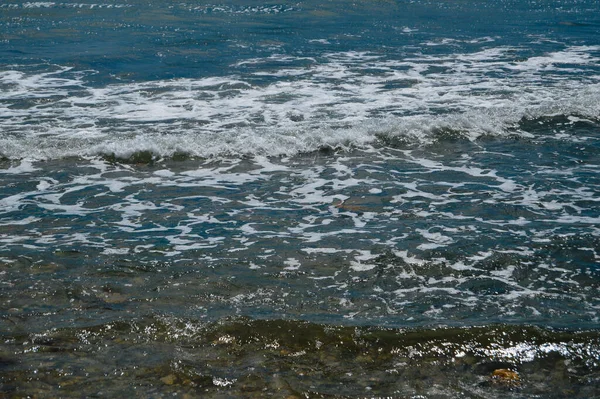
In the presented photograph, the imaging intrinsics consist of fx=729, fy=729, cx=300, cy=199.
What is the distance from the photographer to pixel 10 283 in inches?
197

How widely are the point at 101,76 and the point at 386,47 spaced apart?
6.74 metres

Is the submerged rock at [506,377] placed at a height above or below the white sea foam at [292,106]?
below

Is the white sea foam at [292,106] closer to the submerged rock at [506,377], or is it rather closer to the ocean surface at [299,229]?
the ocean surface at [299,229]

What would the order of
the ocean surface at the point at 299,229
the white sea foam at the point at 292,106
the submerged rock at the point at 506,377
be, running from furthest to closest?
the white sea foam at the point at 292,106, the ocean surface at the point at 299,229, the submerged rock at the point at 506,377

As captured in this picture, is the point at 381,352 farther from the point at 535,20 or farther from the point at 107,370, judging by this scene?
the point at 535,20

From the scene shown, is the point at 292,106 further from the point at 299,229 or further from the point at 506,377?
the point at 506,377

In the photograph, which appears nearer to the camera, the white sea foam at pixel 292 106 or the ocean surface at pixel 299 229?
the ocean surface at pixel 299 229

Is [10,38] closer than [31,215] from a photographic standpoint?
No

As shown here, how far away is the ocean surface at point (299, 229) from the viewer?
402cm

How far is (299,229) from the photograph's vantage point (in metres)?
6.25

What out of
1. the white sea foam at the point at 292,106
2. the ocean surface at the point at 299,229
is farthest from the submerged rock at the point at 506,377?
the white sea foam at the point at 292,106

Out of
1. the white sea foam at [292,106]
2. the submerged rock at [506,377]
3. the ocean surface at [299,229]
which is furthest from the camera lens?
the white sea foam at [292,106]

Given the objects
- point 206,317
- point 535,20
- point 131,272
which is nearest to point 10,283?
point 131,272

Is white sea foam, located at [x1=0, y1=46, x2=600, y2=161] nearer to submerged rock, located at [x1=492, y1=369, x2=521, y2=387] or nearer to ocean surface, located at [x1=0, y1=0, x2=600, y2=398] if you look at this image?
ocean surface, located at [x1=0, y1=0, x2=600, y2=398]
